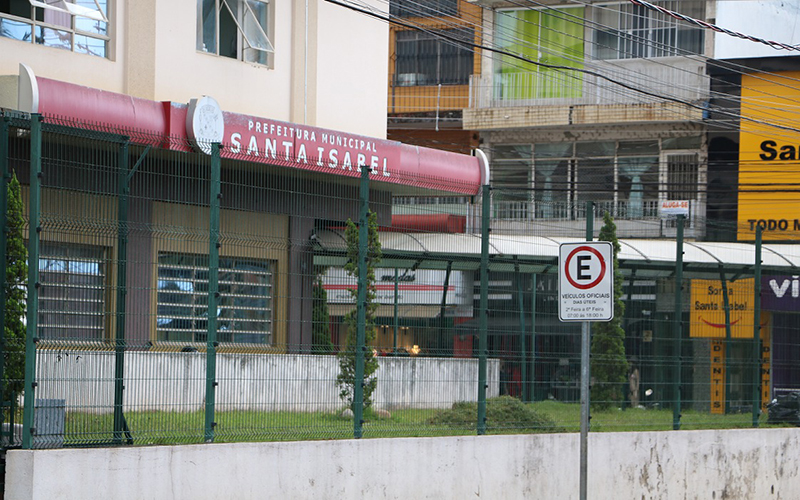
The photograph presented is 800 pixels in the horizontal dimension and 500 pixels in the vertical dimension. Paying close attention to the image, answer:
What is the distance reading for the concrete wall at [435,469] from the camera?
961 cm

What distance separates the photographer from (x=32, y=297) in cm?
943

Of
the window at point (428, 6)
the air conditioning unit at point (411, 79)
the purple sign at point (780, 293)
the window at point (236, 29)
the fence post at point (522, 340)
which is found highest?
the window at point (428, 6)

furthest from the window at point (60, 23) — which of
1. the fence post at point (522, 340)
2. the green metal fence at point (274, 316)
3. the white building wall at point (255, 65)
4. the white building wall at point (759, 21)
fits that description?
the white building wall at point (759, 21)

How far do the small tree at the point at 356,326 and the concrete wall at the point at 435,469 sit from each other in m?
0.60

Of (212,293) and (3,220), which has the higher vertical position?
(3,220)

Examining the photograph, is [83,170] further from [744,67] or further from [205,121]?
[744,67]

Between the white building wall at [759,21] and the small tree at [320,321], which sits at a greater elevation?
the white building wall at [759,21]

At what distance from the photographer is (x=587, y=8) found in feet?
113

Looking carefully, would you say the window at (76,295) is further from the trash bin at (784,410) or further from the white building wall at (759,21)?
the white building wall at (759,21)

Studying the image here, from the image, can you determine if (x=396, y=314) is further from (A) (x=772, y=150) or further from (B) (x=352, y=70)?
(A) (x=772, y=150)

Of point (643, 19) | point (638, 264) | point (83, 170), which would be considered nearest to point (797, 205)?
point (643, 19)

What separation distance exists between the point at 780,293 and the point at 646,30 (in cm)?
1685

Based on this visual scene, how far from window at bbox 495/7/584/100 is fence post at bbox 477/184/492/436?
69.9 ft

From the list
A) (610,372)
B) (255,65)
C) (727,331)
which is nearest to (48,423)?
(610,372)
